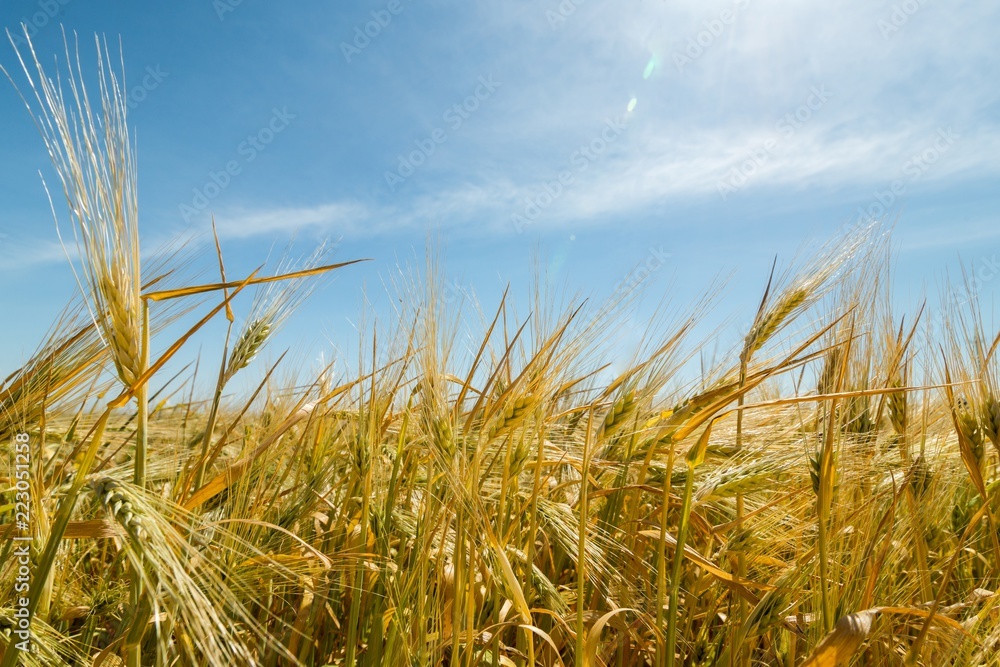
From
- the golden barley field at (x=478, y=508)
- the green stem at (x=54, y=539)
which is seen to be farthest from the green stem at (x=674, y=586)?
the green stem at (x=54, y=539)

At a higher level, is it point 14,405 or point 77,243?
point 77,243

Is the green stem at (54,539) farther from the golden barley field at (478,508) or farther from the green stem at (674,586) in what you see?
the green stem at (674,586)

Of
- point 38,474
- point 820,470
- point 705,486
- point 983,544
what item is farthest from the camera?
point 983,544

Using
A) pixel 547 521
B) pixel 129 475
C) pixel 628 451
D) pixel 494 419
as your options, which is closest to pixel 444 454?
pixel 494 419

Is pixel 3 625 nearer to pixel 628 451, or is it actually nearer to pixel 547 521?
pixel 547 521

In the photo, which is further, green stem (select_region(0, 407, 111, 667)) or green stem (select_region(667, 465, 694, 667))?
green stem (select_region(667, 465, 694, 667))

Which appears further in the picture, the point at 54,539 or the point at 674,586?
the point at 674,586

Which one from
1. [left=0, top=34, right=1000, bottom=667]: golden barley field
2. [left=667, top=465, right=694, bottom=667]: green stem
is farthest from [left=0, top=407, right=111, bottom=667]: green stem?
[left=667, top=465, right=694, bottom=667]: green stem

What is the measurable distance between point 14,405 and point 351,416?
676 millimetres

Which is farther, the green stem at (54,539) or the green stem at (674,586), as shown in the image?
the green stem at (674,586)

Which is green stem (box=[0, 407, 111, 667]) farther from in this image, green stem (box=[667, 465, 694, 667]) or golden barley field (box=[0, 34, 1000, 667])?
green stem (box=[667, 465, 694, 667])

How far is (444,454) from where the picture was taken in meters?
1.15

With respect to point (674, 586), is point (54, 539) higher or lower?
higher

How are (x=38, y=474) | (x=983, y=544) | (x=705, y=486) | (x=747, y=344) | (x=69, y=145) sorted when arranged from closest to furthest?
(x=69, y=145), (x=38, y=474), (x=705, y=486), (x=747, y=344), (x=983, y=544)
